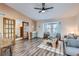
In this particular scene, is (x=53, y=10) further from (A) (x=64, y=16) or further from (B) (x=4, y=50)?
(B) (x=4, y=50)

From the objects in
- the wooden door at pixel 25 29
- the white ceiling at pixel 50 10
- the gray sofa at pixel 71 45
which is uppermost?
the white ceiling at pixel 50 10

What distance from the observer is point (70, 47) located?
2.74 metres

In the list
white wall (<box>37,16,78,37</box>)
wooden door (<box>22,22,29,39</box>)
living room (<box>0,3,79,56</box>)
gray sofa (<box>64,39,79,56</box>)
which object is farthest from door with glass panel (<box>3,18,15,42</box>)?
gray sofa (<box>64,39,79,56</box>)

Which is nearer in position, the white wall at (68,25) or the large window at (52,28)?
the white wall at (68,25)

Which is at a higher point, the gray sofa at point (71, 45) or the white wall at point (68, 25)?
the white wall at point (68, 25)

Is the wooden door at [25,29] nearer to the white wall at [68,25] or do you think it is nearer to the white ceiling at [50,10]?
the white ceiling at [50,10]

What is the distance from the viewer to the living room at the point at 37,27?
99.0 inches

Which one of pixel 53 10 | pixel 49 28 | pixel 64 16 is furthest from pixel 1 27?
pixel 64 16

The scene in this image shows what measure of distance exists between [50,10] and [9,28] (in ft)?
4.35

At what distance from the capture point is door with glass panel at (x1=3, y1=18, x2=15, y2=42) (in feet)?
9.18

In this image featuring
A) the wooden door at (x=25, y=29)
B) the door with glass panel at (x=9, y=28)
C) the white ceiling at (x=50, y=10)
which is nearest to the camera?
the white ceiling at (x=50, y=10)

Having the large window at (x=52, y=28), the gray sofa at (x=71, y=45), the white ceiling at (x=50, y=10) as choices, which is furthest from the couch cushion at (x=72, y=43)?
the white ceiling at (x=50, y=10)

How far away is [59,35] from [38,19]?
71cm

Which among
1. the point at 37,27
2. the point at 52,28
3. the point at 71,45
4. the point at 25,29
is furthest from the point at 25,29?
the point at 71,45
